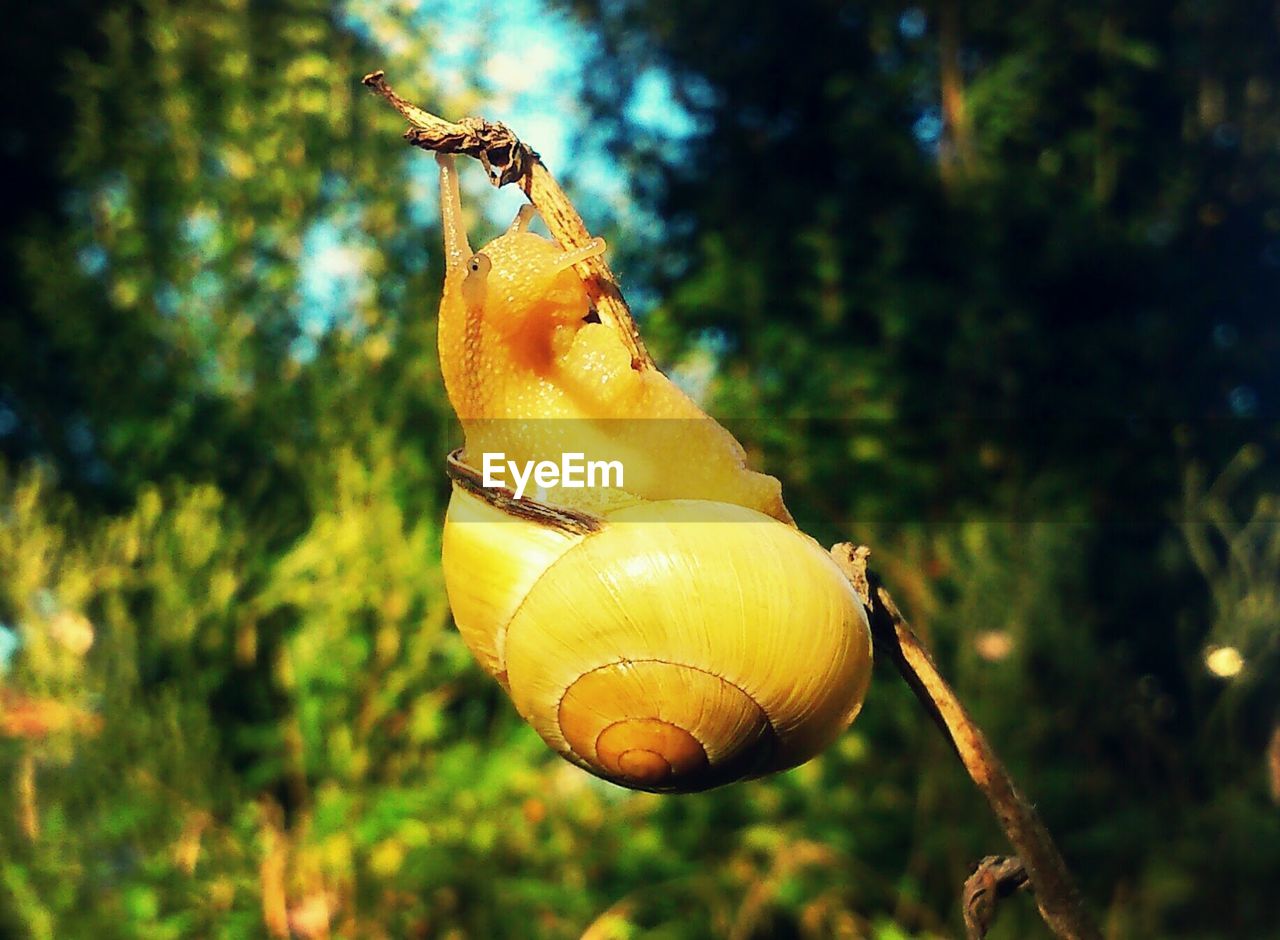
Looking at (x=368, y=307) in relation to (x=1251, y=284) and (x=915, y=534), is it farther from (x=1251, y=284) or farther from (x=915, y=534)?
(x=1251, y=284)

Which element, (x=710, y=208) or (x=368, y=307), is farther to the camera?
(x=710, y=208)

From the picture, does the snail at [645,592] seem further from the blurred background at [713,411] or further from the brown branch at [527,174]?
the blurred background at [713,411]

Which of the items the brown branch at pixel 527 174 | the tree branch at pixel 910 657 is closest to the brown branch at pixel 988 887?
the tree branch at pixel 910 657

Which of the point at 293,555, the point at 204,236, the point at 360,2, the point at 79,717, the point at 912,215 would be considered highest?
the point at 360,2

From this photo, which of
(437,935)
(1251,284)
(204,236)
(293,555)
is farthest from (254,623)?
(1251,284)

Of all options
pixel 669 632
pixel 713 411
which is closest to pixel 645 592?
pixel 669 632

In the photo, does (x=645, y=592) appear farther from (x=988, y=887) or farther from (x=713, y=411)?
(x=713, y=411)
